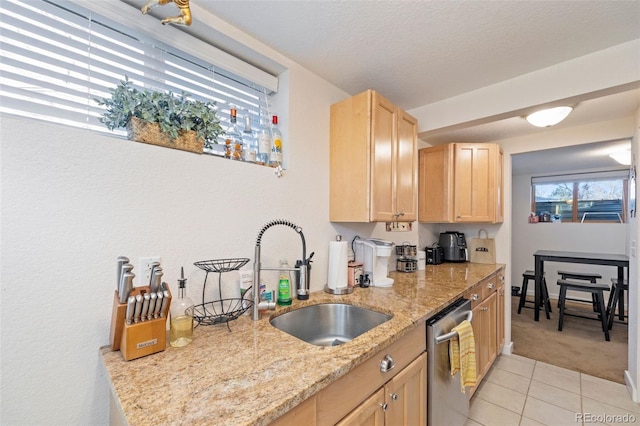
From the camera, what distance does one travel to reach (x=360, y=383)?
97 centimetres

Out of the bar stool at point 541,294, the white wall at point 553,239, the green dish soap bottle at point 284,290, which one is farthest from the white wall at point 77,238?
the white wall at point 553,239

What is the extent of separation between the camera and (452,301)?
1628 mm

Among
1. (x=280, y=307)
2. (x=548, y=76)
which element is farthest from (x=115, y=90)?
(x=548, y=76)

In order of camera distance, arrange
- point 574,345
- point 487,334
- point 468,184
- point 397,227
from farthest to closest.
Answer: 1. point 574,345
2. point 468,184
3. point 397,227
4. point 487,334

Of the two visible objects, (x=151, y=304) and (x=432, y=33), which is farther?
(x=432, y=33)

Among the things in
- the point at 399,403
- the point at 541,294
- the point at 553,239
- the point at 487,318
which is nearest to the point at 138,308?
the point at 399,403

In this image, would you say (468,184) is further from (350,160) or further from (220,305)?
(220,305)

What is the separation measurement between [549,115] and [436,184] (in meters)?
1.10

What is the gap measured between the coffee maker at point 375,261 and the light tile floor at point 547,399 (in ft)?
3.73

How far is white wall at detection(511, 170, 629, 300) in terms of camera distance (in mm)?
4320

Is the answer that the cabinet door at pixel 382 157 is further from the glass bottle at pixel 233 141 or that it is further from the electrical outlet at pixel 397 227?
the glass bottle at pixel 233 141

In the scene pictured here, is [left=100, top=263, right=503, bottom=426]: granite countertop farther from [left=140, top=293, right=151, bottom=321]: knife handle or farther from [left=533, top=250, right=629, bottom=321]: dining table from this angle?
[left=533, top=250, right=629, bottom=321]: dining table

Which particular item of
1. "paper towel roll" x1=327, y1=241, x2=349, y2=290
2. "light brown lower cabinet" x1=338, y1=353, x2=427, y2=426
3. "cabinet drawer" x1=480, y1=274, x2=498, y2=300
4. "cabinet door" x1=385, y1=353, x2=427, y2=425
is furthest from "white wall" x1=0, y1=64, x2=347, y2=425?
"cabinet drawer" x1=480, y1=274, x2=498, y2=300

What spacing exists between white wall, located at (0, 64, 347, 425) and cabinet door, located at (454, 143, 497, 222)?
94.8 inches
